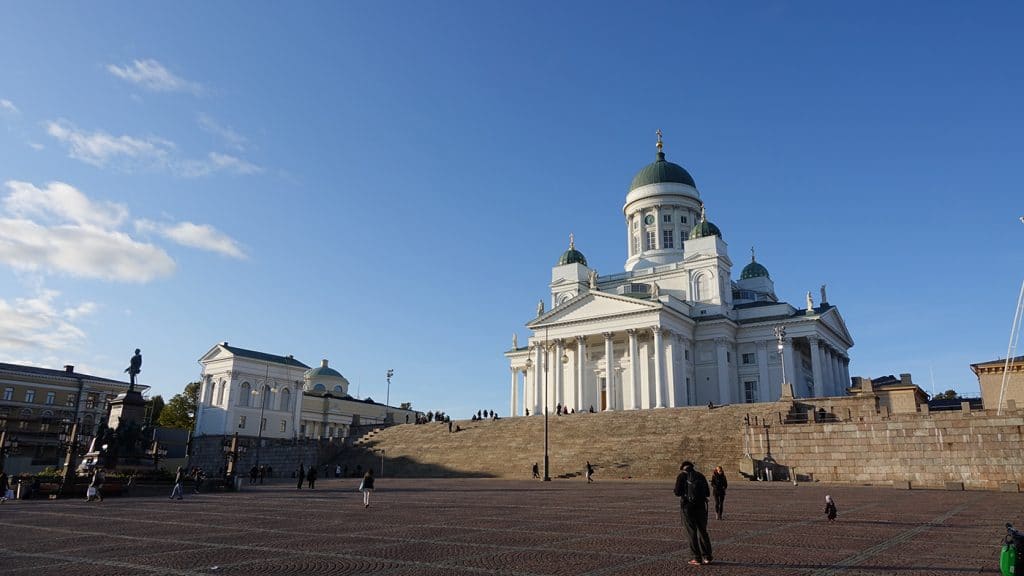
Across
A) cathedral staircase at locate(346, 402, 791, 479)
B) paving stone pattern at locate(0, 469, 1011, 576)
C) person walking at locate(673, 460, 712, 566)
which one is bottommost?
paving stone pattern at locate(0, 469, 1011, 576)

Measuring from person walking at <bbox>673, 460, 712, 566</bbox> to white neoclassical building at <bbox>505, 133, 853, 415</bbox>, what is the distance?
45739mm

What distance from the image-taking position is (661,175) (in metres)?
75.8

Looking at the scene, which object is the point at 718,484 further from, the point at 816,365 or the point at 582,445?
the point at 816,365

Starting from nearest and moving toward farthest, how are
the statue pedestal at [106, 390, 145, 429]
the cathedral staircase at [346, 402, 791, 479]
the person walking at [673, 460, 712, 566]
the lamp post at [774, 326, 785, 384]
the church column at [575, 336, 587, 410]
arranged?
the person walking at [673, 460, 712, 566], the statue pedestal at [106, 390, 145, 429], the cathedral staircase at [346, 402, 791, 479], the lamp post at [774, 326, 785, 384], the church column at [575, 336, 587, 410]

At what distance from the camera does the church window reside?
61719 millimetres

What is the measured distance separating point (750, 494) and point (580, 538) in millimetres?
14924

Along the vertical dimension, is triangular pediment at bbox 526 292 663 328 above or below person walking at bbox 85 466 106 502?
above

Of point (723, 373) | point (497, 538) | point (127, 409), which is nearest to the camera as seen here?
point (497, 538)

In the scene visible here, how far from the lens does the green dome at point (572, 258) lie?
246 ft

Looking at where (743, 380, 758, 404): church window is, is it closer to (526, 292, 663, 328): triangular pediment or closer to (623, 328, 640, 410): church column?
(623, 328, 640, 410): church column

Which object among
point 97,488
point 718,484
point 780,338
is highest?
point 780,338

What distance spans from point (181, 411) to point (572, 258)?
5785 centimetres

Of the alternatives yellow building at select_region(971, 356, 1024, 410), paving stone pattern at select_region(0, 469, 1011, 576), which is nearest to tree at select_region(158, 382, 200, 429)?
paving stone pattern at select_region(0, 469, 1011, 576)

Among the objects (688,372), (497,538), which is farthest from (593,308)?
(497,538)
